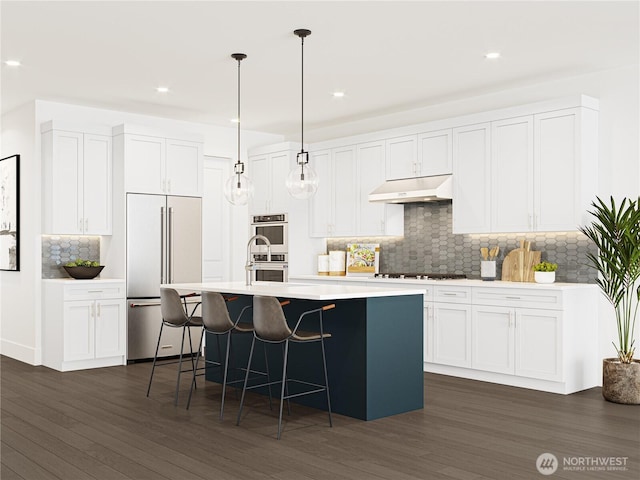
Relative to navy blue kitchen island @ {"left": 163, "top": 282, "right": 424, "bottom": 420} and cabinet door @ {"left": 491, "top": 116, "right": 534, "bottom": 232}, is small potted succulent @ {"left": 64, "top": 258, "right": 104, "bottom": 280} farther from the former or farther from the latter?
cabinet door @ {"left": 491, "top": 116, "right": 534, "bottom": 232}

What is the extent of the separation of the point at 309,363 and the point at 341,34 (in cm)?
255

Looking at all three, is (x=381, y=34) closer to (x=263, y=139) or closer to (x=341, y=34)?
(x=341, y=34)

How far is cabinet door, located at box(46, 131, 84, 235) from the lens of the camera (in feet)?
22.6

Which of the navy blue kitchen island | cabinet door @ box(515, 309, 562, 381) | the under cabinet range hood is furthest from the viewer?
the under cabinet range hood

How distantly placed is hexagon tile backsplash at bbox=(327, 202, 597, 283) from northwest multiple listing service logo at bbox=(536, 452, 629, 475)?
98.0 inches

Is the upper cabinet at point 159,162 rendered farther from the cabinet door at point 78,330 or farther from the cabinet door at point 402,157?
the cabinet door at point 402,157

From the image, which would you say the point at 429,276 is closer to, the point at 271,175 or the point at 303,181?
the point at 303,181

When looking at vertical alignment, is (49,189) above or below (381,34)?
below

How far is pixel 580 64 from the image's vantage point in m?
5.64

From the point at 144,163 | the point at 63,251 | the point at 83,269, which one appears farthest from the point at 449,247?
the point at 63,251

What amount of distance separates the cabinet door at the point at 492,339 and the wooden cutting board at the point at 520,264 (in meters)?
0.55

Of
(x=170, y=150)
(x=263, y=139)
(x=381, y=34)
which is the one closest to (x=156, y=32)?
(x=381, y=34)

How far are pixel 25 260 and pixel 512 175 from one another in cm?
531

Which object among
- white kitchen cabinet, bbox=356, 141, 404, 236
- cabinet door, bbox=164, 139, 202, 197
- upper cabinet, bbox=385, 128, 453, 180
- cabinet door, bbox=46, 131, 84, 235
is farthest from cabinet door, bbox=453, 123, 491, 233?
cabinet door, bbox=46, 131, 84, 235
